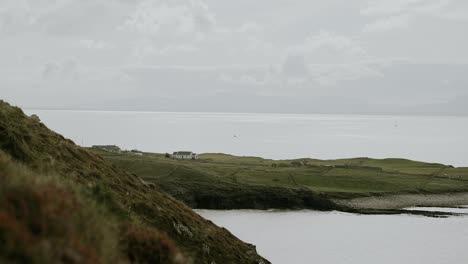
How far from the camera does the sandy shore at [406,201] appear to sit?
11806cm

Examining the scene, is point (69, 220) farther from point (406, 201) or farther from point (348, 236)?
point (406, 201)

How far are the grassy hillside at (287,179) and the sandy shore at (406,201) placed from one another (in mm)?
3344

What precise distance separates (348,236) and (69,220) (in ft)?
262

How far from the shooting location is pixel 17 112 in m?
32.1

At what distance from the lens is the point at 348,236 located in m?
84.5

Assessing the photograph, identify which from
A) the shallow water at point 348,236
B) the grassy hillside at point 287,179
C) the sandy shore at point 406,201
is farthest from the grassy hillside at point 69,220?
the sandy shore at point 406,201

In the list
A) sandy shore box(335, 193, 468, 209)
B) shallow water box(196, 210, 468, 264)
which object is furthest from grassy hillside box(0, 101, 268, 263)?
sandy shore box(335, 193, 468, 209)

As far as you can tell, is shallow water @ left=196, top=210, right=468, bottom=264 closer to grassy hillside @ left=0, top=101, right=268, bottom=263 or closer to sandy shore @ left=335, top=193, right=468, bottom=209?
sandy shore @ left=335, top=193, right=468, bottom=209

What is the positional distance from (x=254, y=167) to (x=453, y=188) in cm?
6185

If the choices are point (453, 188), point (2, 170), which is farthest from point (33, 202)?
point (453, 188)

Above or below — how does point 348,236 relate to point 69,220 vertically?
below

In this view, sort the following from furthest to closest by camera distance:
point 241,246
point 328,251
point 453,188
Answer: point 453,188 < point 328,251 < point 241,246

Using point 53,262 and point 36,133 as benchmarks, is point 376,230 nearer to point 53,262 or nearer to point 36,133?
point 36,133

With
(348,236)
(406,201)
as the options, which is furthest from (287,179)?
(348,236)
